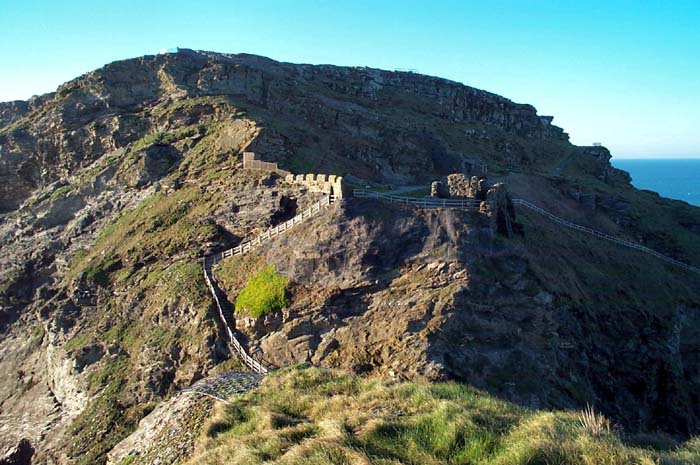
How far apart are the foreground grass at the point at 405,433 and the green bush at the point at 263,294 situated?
9076 mm

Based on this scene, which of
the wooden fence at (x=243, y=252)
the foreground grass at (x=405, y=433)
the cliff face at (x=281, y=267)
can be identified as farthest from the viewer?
the wooden fence at (x=243, y=252)

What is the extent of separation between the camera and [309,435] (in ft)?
36.6

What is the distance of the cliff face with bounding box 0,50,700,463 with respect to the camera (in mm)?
21844

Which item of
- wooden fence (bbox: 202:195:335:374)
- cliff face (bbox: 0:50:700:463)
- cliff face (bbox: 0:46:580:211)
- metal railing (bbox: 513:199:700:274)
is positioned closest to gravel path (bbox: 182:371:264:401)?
wooden fence (bbox: 202:195:335:374)

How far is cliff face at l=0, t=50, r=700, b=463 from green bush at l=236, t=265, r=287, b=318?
1.65ft

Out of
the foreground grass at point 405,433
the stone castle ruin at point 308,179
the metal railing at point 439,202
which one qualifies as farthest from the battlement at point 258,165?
the foreground grass at point 405,433

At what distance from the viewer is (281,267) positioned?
24156 mm

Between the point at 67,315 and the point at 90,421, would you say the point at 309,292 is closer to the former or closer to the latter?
the point at 90,421

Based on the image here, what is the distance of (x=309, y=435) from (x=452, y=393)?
356cm

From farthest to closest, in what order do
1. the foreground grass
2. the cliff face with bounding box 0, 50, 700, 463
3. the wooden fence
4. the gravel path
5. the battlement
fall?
the battlement < the wooden fence < the cliff face with bounding box 0, 50, 700, 463 < the gravel path < the foreground grass

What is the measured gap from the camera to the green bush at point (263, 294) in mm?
23250

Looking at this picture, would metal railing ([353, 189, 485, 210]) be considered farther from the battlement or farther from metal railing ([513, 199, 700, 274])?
metal railing ([513, 199, 700, 274])

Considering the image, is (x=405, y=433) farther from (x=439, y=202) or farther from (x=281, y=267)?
(x=439, y=202)

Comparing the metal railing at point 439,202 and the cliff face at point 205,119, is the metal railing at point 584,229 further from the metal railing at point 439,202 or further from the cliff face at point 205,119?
the cliff face at point 205,119
